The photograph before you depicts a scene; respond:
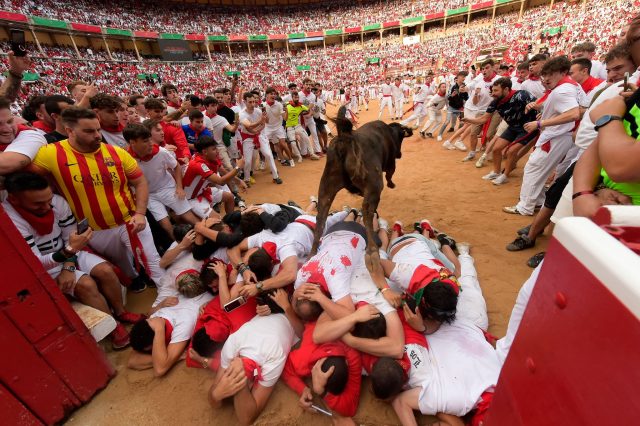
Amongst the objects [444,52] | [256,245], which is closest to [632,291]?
[256,245]

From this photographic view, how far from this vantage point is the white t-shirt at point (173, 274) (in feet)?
11.1

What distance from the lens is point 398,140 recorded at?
4.35 meters

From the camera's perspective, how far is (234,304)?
2.71 meters

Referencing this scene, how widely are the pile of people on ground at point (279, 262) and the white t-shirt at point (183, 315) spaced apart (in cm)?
2

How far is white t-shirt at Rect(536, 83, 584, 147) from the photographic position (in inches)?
150

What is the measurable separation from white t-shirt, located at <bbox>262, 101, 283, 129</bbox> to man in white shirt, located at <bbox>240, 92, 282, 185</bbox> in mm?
421

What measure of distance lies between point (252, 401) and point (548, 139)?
5007mm

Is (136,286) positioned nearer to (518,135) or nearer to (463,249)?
(463,249)

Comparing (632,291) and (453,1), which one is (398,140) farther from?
(453,1)

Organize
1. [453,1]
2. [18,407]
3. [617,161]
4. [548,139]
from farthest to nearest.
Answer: [453,1], [548,139], [18,407], [617,161]

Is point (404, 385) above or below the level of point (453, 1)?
below

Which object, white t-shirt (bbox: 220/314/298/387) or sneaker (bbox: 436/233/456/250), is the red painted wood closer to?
white t-shirt (bbox: 220/314/298/387)

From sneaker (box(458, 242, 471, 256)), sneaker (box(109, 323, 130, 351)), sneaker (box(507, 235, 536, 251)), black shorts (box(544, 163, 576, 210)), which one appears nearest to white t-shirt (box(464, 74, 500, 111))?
black shorts (box(544, 163, 576, 210))

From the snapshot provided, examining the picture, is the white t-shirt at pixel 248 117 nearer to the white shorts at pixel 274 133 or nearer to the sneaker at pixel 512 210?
the white shorts at pixel 274 133
